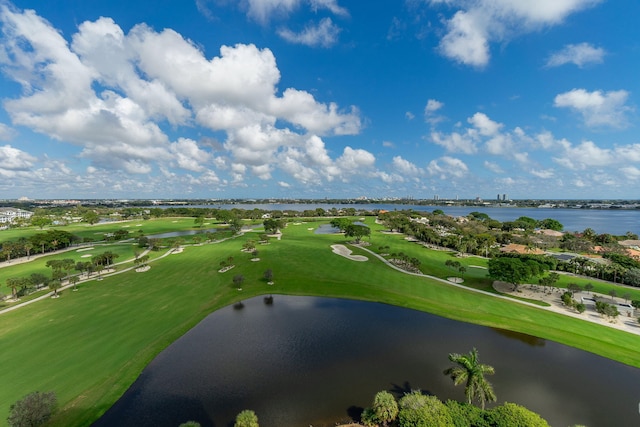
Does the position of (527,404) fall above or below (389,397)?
below

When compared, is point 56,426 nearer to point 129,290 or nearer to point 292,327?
point 292,327

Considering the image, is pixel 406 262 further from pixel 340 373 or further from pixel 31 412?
pixel 31 412

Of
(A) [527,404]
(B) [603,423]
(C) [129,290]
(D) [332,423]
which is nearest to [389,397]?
(D) [332,423]

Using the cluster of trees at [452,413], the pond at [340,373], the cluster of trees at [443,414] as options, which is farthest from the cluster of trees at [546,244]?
the cluster of trees at [443,414]

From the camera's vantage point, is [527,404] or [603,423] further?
[527,404]

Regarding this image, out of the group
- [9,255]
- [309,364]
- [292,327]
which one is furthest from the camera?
[9,255]
